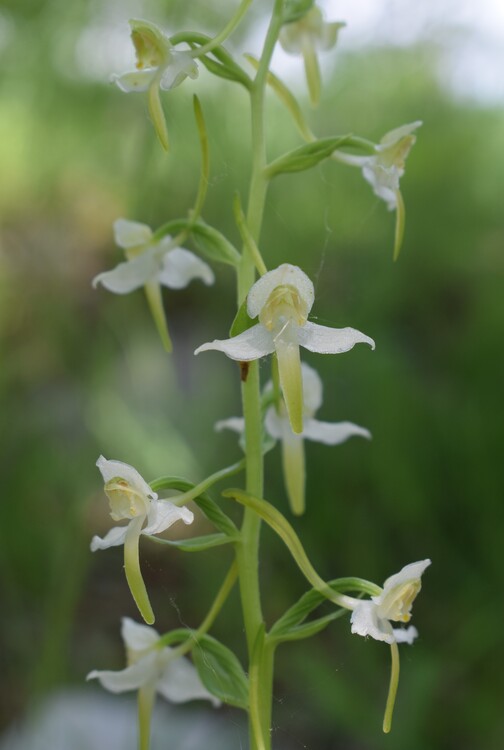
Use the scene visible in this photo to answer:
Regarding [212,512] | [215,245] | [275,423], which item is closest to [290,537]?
[212,512]

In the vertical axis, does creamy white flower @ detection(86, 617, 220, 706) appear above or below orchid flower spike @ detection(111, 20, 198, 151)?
below

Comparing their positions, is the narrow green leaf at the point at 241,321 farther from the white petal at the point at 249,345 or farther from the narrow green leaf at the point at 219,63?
the narrow green leaf at the point at 219,63

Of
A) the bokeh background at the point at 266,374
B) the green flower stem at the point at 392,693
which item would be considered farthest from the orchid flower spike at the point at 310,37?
the bokeh background at the point at 266,374

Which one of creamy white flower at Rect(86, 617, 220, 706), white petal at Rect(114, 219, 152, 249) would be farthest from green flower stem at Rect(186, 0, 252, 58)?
creamy white flower at Rect(86, 617, 220, 706)

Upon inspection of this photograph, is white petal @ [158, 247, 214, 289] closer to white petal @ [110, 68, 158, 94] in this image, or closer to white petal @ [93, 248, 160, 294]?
white petal @ [93, 248, 160, 294]

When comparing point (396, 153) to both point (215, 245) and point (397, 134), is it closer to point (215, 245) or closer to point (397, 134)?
point (397, 134)

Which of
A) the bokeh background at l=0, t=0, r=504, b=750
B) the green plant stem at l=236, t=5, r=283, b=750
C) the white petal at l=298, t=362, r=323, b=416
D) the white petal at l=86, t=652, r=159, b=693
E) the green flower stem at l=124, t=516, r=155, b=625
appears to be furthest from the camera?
the bokeh background at l=0, t=0, r=504, b=750
